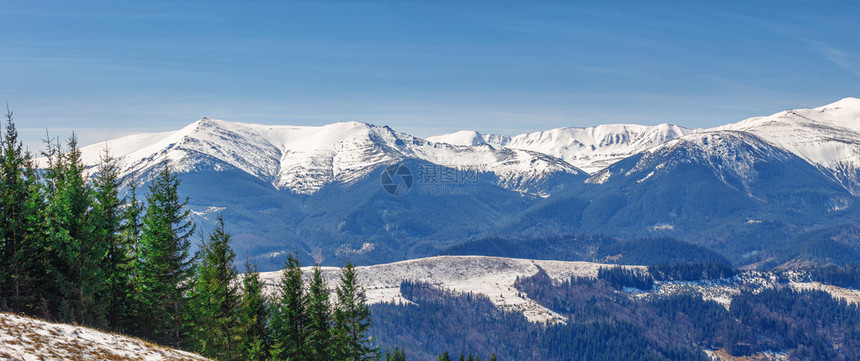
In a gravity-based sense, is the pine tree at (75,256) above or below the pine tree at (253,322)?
above

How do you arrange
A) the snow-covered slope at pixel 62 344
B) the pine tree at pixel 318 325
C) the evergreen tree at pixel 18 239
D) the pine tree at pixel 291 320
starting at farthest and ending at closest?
the pine tree at pixel 318 325 < the pine tree at pixel 291 320 < the evergreen tree at pixel 18 239 < the snow-covered slope at pixel 62 344

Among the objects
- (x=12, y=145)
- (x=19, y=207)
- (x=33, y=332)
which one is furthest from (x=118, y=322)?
(x=33, y=332)

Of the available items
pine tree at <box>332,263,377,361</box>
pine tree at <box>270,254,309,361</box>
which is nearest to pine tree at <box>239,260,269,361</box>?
pine tree at <box>270,254,309,361</box>

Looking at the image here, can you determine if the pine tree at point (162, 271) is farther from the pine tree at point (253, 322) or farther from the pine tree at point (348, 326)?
the pine tree at point (348, 326)

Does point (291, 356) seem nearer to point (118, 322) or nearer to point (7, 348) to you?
point (118, 322)

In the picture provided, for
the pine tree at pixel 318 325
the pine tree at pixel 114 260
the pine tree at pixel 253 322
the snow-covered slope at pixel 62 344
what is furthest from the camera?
the pine tree at pixel 318 325

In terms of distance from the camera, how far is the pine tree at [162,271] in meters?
63.0

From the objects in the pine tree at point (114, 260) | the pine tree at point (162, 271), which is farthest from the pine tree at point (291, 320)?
the pine tree at point (114, 260)

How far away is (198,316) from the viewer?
215ft

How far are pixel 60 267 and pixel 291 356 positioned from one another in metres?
23.9

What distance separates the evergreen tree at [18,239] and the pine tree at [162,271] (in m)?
8.95

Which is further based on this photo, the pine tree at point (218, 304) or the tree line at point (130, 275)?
the pine tree at point (218, 304)

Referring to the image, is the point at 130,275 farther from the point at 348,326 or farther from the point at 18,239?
the point at 348,326

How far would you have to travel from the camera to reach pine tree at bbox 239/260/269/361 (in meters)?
63.7
